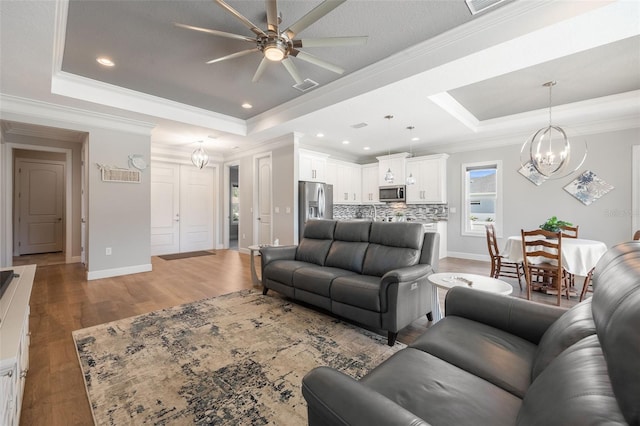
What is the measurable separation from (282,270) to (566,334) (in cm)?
269

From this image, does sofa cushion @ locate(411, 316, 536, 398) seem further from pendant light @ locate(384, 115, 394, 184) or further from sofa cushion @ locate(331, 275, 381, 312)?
pendant light @ locate(384, 115, 394, 184)

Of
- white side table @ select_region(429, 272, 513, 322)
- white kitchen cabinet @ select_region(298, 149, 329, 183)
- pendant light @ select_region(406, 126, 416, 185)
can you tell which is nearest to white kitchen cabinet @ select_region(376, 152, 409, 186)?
pendant light @ select_region(406, 126, 416, 185)

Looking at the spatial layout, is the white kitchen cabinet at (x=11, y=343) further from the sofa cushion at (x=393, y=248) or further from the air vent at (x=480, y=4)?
the air vent at (x=480, y=4)

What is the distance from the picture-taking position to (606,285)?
1001 millimetres

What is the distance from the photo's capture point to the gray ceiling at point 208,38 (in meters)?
2.43

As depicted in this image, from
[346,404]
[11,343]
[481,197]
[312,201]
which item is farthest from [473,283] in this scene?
[481,197]

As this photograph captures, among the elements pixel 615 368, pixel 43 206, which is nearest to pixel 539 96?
pixel 615 368

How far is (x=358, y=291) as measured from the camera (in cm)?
253

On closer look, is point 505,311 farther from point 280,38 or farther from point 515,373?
point 280,38

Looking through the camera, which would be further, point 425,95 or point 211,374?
point 425,95

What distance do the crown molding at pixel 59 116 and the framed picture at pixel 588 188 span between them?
790 centimetres

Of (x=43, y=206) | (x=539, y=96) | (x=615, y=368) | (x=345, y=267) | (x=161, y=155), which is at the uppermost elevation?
(x=539, y=96)

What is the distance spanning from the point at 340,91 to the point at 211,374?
11.8 ft

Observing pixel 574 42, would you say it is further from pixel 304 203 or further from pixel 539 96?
pixel 304 203
